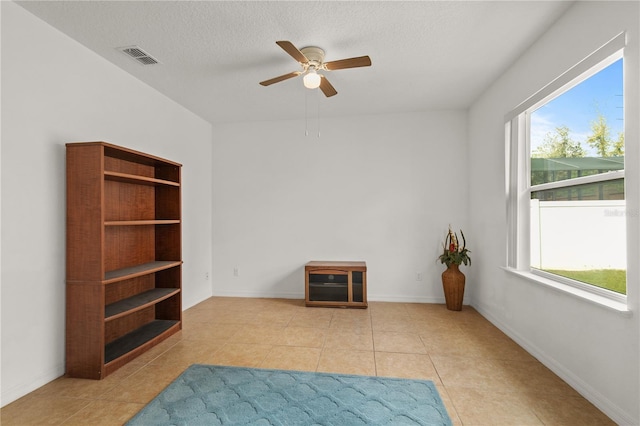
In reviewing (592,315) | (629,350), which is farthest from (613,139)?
(629,350)

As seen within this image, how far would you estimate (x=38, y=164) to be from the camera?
84.2 inches

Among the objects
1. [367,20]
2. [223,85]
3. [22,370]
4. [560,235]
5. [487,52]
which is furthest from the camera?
[223,85]

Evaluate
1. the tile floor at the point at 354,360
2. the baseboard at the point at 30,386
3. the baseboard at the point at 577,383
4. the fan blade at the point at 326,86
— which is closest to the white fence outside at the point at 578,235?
the baseboard at the point at 577,383

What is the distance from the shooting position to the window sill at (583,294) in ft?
5.54

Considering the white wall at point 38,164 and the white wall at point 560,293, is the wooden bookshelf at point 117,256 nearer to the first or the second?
the white wall at point 38,164

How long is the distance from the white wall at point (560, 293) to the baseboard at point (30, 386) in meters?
3.72

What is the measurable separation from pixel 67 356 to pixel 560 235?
398 centimetres

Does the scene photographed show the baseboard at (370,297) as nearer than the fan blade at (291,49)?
No

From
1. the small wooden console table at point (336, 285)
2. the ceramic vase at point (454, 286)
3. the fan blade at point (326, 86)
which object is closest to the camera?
the fan blade at point (326, 86)

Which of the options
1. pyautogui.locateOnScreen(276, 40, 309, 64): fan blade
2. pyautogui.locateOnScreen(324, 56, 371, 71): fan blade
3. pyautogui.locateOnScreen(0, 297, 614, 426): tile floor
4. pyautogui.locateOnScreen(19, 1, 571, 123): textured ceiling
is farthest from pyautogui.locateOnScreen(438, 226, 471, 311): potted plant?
pyautogui.locateOnScreen(276, 40, 309, 64): fan blade

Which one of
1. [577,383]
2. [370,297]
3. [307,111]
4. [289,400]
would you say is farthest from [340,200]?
[577,383]

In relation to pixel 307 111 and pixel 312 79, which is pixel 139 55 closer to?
pixel 312 79

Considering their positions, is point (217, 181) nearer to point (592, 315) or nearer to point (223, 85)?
point (223, 85)

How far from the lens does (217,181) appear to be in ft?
15.3
